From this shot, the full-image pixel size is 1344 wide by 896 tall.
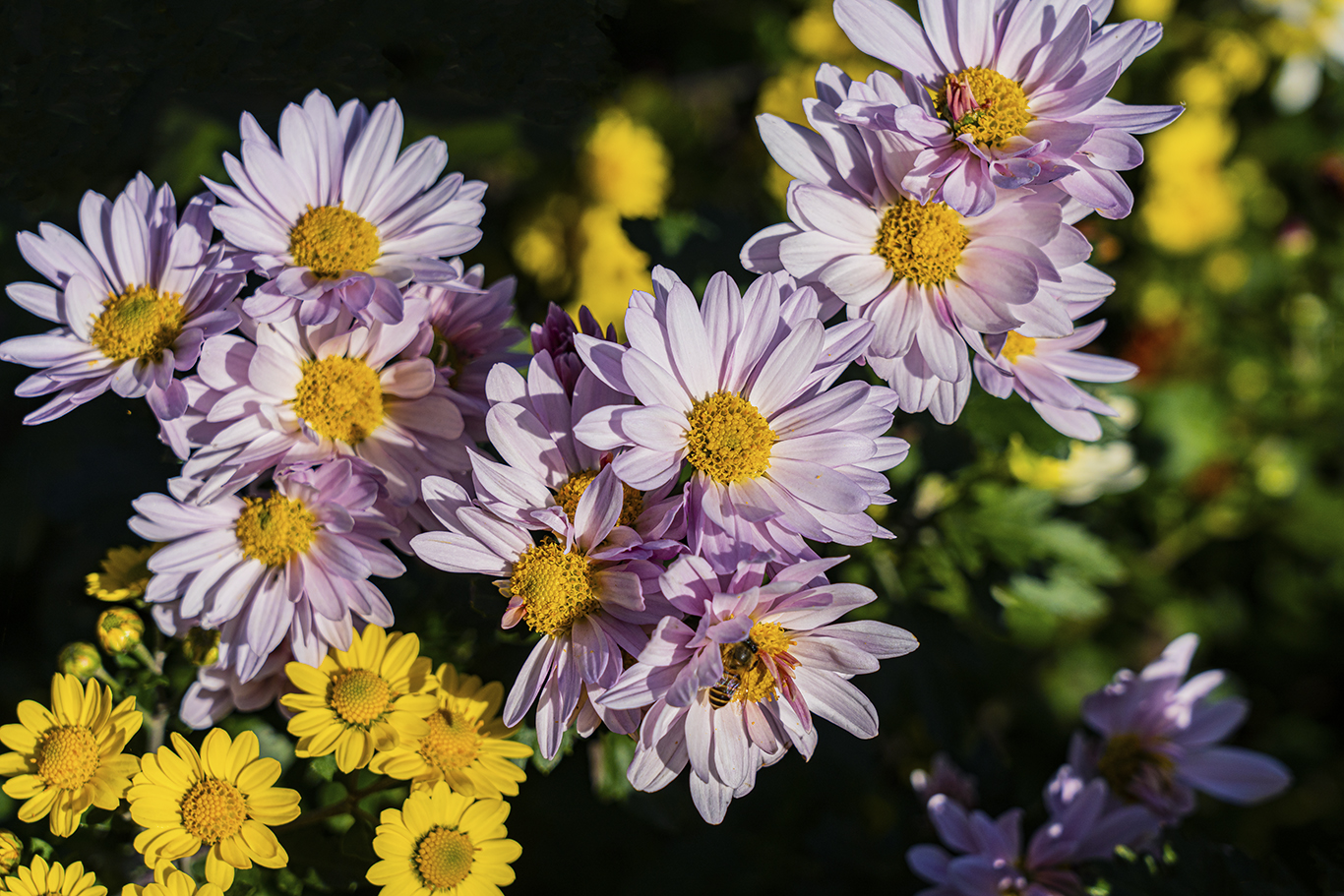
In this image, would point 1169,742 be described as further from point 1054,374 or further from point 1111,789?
point 1054,374

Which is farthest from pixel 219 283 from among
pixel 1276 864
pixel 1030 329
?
pixel 1276 864

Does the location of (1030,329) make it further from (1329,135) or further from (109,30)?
(1329,135)

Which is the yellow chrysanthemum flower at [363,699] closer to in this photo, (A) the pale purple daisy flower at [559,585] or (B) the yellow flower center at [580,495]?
(A) the pale purple daisy flower at [559,585]

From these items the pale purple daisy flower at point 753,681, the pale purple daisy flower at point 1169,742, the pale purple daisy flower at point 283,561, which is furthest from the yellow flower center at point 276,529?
the pale purple daisy flower at point 1169,742

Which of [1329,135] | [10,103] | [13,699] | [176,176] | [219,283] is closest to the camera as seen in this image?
[219,283]

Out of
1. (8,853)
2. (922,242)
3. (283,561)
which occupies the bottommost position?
(8,853)

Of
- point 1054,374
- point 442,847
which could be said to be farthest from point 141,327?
point 1054,374
